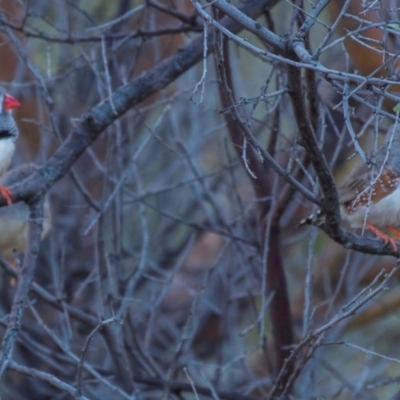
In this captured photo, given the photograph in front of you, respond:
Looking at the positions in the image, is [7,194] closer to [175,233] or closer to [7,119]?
[7,119]

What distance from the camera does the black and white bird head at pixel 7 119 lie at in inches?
191

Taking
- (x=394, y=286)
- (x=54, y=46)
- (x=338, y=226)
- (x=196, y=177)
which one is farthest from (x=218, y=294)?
(x=338, y=226)

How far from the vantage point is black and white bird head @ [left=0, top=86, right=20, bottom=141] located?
485 centimetres

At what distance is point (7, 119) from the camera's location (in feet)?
16.3

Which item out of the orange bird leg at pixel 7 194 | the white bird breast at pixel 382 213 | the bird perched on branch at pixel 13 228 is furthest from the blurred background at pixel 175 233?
the orange bird leg at pixel 7 194

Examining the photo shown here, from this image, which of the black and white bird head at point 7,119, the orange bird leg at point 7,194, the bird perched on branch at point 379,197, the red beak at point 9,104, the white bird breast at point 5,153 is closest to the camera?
the orange bird leg at point 7,194

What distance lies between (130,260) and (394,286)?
1.94m

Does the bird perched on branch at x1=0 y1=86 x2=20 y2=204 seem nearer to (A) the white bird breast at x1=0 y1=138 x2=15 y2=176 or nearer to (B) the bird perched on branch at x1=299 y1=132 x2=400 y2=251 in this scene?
(A) the white bird breast at x1=0 y1=138 x2=15 y2=176

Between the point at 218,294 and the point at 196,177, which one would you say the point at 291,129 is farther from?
the point at 196,177

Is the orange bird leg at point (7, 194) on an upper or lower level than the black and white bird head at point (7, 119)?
lower

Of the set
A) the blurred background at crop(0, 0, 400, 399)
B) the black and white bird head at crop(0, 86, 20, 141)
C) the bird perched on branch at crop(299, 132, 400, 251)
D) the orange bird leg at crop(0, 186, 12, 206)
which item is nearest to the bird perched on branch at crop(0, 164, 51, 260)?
the blurred background at crop(0, 0, 400, 399)

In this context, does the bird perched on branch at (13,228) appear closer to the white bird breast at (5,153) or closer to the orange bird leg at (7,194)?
the white bird breast at (5,153)

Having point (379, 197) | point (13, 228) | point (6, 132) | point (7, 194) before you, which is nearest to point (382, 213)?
point (379, 197)

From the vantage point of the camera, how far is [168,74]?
154 inches
